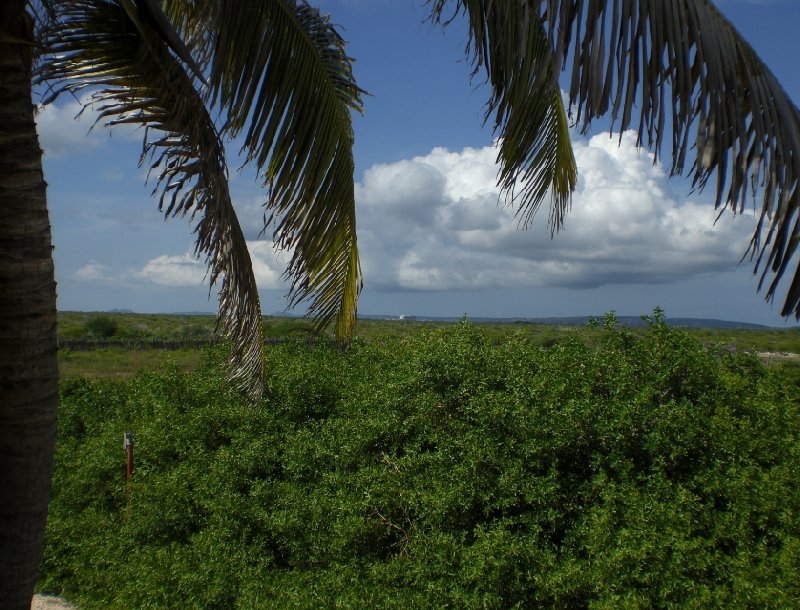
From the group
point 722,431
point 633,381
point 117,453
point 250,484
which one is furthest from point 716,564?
point 117,453

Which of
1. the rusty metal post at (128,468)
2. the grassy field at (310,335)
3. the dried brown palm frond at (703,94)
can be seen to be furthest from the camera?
the rusty metal post at (128,468)

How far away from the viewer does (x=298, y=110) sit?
425cm

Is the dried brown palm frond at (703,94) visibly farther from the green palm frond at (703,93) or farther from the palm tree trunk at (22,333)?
the palm tree trunk at (22,333)

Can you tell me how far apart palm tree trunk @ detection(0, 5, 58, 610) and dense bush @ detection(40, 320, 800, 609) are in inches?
162

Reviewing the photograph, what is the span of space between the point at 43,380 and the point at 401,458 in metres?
5.03

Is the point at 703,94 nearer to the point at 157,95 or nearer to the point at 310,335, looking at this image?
the point at 157,95

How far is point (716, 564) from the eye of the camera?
21.0 ft

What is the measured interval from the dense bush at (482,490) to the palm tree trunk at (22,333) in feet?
13.5

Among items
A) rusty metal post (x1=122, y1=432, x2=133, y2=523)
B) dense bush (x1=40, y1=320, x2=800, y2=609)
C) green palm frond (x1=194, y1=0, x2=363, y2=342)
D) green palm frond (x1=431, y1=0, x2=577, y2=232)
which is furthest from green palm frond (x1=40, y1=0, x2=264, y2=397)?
rusty metal post (x1=122, y1=432, x2=133, y2=523)

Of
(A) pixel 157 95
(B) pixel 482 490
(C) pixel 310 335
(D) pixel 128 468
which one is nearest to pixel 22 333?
(A) pixel 157 95

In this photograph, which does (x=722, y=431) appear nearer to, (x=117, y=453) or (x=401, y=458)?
(x=401, y=458)

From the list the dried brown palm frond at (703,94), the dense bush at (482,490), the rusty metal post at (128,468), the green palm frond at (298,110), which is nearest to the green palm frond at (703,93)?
the dried brown palm frond at (703,94)

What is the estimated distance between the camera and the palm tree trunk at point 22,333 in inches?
119

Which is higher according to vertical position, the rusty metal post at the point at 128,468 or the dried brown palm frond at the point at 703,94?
the dried brown palm frond at the point at 703,94
